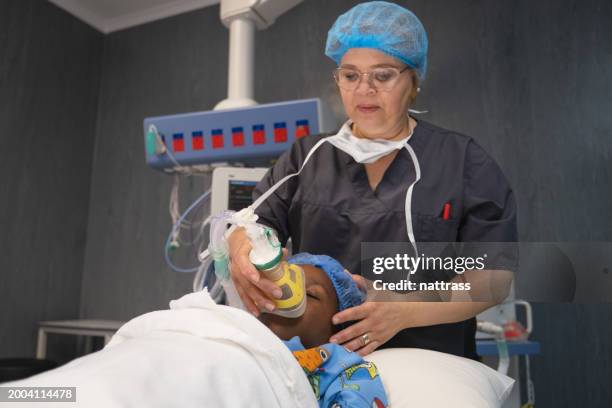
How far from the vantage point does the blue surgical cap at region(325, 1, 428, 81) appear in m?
1.29

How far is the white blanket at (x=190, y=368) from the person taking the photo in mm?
543

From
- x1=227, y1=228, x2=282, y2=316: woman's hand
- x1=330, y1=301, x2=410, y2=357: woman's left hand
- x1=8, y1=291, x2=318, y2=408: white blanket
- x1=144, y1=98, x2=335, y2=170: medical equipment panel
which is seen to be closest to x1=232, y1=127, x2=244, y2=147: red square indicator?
x1=144, y1=98, x2=335, y2=170: medical equipment panel

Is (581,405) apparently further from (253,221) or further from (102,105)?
(102,105)

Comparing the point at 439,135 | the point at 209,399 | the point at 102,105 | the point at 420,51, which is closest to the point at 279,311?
the point at 209,399

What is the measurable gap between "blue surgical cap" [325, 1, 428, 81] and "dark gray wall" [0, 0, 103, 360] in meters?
2.40

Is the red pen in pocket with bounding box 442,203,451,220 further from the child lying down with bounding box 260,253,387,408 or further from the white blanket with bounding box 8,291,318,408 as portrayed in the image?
the white blanket with bounding box 8,291,318,408

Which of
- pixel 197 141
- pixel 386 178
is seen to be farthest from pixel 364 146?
pixel 197 141

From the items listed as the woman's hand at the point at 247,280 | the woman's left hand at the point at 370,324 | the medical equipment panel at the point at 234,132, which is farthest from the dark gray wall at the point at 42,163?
the woman's left hand at the point at 370,324

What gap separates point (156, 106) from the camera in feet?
11.0

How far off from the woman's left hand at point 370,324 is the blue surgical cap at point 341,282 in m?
0.11

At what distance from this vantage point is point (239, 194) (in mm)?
2006

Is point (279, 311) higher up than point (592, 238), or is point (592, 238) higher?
point (592, 238)

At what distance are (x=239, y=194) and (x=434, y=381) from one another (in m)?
1.26

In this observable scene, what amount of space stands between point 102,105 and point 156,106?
0.49m
